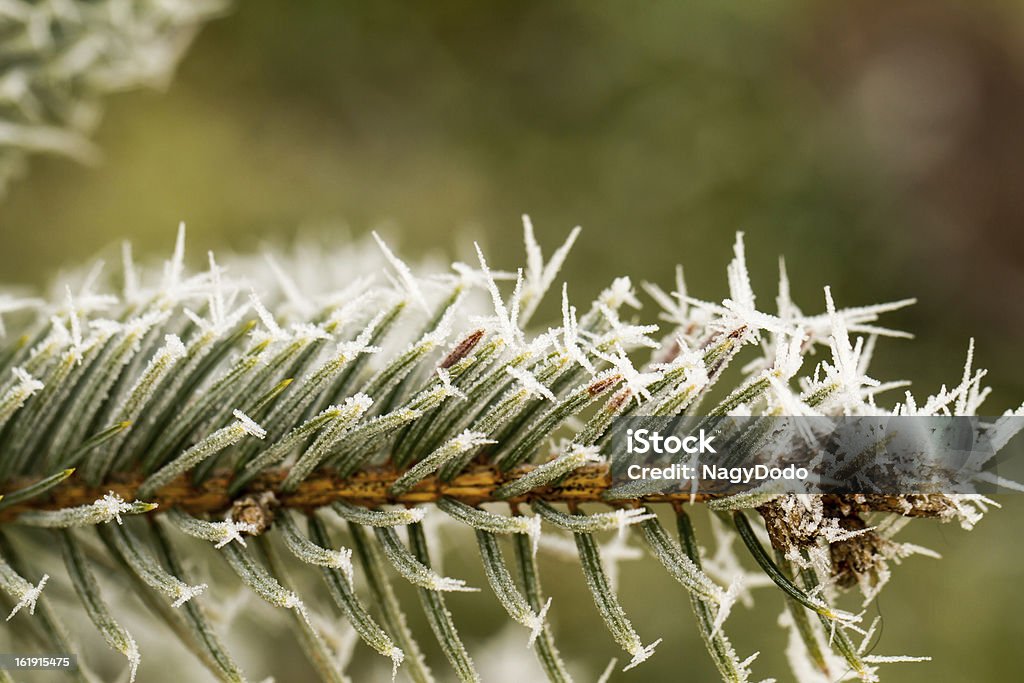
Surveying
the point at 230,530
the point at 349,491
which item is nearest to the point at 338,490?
the point at 349,491

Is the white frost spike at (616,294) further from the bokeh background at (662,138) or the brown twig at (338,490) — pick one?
the bokeh background at (662,138)

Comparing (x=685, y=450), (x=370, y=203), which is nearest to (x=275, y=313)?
(x=685, y=450)

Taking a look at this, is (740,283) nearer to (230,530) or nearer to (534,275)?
(534,275)

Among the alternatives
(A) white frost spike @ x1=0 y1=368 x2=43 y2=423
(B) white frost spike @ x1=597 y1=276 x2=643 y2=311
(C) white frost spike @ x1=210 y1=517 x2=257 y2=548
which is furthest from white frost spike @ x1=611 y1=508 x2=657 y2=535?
(A) white frost spike @ x1=0 y1=368 x2=43 y2=423

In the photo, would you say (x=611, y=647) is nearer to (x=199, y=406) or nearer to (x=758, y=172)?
(x=758, y=172)

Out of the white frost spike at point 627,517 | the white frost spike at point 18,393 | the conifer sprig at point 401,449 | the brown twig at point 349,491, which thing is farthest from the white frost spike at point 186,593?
the white frost spike at point 627,517

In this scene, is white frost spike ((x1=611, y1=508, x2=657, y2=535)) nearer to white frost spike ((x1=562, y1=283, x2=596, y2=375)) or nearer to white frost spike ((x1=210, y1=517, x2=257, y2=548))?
white frost spike ((x1=562, y1=283, x2=596, y2=375))

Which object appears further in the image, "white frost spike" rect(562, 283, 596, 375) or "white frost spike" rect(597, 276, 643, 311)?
"white frost spike" rect(597, 276, 643, 311)
